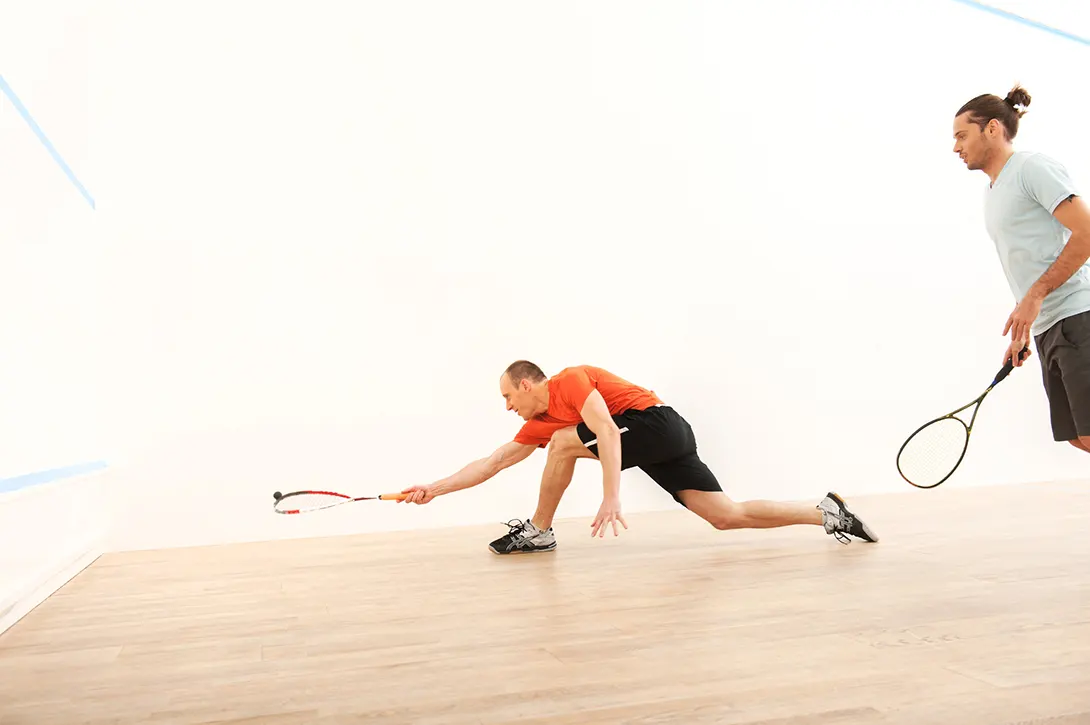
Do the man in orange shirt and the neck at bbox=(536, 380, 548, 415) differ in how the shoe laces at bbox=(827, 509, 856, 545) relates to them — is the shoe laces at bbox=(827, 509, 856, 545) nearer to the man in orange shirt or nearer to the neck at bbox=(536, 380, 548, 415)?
the man in orange shirt

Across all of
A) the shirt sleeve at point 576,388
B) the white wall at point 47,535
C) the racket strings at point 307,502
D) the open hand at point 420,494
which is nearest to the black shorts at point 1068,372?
the shirt sleeve at point 576,388

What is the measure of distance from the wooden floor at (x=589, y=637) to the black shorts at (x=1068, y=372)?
34 centimetres

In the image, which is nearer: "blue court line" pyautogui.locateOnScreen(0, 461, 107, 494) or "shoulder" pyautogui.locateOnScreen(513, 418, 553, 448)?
"blue court line" pyautogui.locateOnScreen(0, 461, 107, 494)

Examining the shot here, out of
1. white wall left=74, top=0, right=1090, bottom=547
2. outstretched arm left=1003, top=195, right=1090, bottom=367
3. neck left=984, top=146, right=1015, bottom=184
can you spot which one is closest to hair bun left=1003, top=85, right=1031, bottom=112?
neck left=984, top=146, right=1015, bottom=184

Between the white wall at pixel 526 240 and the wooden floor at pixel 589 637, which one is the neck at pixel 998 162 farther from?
the white wall at pixel 526 240

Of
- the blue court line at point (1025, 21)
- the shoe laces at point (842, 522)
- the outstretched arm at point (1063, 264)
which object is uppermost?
the blue court line at point (1025, 21)

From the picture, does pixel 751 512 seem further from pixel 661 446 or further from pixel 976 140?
pixel 976 140

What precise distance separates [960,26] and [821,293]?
65.7 inches

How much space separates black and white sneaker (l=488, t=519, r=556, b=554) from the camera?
117 inches

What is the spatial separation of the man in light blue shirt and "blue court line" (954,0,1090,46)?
3211 millimetres

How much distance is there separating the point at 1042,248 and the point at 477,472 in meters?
1.59

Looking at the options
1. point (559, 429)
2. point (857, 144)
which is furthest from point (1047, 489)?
point (559, 429)

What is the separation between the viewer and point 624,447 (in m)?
2.80

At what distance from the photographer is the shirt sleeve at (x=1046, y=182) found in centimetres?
214
